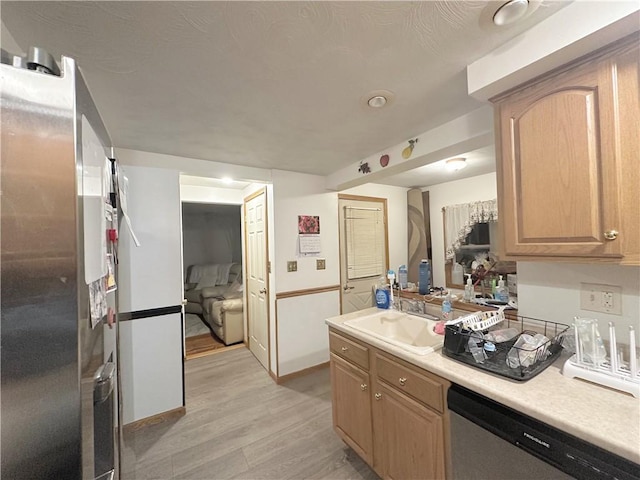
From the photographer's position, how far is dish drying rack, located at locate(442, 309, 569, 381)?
106 centimetres

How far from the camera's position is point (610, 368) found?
993 millimetres

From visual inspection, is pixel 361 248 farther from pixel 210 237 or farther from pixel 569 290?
pixel 210 237

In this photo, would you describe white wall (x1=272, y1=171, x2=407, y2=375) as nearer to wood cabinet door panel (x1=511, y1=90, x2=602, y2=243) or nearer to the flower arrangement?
the flower arrangement

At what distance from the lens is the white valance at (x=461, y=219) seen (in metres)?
3.05

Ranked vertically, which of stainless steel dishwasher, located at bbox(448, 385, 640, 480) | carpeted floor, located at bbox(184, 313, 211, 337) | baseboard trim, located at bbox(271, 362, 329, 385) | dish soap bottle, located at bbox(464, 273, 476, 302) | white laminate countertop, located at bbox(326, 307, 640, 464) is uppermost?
dish soap bottle, located at bbox(464, 273, 476, 302)

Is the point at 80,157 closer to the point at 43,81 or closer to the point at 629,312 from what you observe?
the point at 43,81

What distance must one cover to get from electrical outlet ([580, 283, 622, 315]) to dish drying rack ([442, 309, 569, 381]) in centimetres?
15

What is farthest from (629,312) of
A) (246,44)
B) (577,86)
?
(246,44)

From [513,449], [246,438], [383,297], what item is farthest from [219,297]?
[513,449]

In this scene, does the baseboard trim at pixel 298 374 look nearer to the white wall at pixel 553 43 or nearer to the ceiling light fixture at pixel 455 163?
the ceiling light fixture at pixel 455 163

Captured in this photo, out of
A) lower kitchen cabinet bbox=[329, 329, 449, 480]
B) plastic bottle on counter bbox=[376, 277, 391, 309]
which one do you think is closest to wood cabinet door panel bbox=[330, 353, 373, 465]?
lower kitchen cabinet bbox=[329, 329, 449, 480]

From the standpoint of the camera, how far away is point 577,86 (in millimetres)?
1007

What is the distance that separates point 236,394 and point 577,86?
3.18 m

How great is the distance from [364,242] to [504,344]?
2327mm
